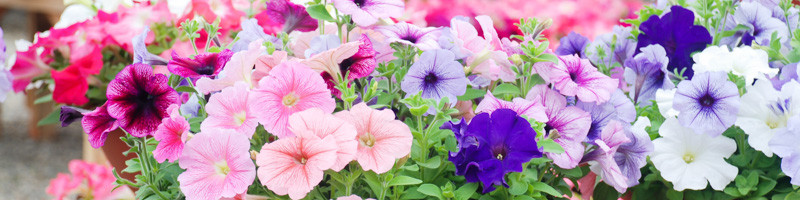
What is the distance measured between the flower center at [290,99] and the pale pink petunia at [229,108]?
0.03 metres

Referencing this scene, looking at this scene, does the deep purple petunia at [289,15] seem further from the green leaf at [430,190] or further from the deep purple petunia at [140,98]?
the green leaf at [430,190]

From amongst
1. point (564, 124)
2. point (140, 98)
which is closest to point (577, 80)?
point (564, 124)

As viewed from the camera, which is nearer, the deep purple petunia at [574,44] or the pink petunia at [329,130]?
the pink petunia at [329,130]

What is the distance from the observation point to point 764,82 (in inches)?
24.0

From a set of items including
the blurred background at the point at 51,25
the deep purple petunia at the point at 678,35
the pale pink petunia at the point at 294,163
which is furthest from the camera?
the blurred background at the point at 51,25

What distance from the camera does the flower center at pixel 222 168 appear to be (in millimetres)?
540

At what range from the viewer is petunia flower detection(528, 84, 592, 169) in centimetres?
57

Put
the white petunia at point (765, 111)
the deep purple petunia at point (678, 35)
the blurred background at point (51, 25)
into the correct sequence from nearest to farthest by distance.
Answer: the white petunia at point (765, 111) → the deep purple petunia at point (678, 35) → the blurred background at point (51, 25)

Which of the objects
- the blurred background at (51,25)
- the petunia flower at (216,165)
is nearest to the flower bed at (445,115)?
the petunia flower at (216,165)

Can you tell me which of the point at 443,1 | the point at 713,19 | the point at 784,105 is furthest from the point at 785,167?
the point at 443,1

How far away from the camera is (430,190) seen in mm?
529

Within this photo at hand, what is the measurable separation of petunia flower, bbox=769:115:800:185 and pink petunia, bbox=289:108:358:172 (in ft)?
1.08

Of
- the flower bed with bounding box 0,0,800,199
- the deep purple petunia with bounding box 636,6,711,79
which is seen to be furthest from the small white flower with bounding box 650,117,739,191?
the deep purple petunia with bounding box 636,6,711,79

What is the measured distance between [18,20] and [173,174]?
21.1 feet
